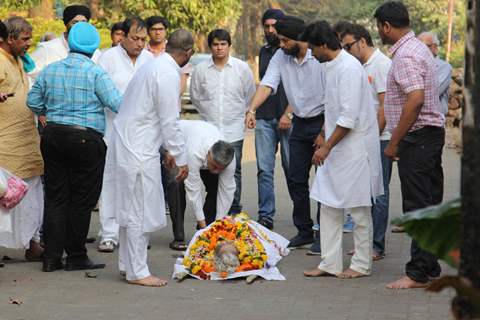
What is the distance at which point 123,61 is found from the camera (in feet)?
35.1

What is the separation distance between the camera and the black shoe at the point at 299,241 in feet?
33.8

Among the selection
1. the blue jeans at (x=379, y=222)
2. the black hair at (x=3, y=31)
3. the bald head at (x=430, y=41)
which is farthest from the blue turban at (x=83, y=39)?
the bald head at (x=430, y=41)

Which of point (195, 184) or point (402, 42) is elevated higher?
point (402, 42)

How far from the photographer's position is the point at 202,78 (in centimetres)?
1140

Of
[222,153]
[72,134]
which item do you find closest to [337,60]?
[222,153]

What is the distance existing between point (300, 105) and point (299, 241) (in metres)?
1.22

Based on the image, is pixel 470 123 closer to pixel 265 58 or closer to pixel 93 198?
pixel 93 198

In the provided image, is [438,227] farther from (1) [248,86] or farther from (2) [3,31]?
(1) [248,86]

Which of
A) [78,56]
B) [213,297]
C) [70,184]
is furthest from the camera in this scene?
[70,184]

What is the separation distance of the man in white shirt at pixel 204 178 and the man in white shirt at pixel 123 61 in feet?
1.91

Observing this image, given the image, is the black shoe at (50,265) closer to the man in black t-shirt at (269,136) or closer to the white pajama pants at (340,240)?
the white pajama pants at (340,240)

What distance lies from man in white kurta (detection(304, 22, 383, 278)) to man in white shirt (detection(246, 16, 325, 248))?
1313 mm

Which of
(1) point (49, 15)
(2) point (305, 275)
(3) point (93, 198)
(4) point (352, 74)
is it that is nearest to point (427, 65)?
(4) point (352, 74)

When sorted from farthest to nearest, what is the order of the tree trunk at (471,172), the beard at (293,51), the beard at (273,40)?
the beard at (273,40) < the beard at (293,51) < the tree trunk at (471,172)
